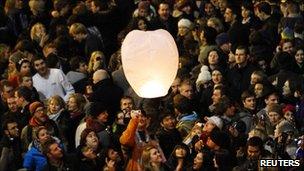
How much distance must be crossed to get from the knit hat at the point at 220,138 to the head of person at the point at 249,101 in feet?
4.97

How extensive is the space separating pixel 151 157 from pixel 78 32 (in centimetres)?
530

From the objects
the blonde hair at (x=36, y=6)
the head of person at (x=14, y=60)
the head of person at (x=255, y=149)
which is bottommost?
the head of person at (x=255, y=149)

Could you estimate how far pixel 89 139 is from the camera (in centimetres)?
1511

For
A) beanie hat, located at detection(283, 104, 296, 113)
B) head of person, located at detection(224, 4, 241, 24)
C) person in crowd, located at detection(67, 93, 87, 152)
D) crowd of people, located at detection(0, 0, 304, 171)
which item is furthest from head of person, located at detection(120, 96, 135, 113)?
head of person, located at detection(224, 4, 241, 24)

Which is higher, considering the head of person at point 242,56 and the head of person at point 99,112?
the head of person at point 242,56

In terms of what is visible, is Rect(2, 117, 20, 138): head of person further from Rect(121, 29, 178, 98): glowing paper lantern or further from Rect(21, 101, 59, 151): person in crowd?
Rect(121, 29, 178, 98): glowing paper lantern

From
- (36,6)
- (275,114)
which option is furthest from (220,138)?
(36,6)

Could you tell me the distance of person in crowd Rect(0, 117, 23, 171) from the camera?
15117 mm

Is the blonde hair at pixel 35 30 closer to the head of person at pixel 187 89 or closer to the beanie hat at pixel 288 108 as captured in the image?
the head of person at pixel 187 89

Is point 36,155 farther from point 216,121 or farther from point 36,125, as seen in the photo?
point 216,121

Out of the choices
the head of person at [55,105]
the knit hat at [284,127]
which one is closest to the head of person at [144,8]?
the head of person at [55,105]

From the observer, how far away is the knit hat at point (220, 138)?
1491cm

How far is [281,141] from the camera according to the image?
50.2ft

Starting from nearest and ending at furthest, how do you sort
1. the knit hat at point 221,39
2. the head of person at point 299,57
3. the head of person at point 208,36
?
the head of person at point 299,57
the head of person at point 208,36
the knit hat at point 221,39
